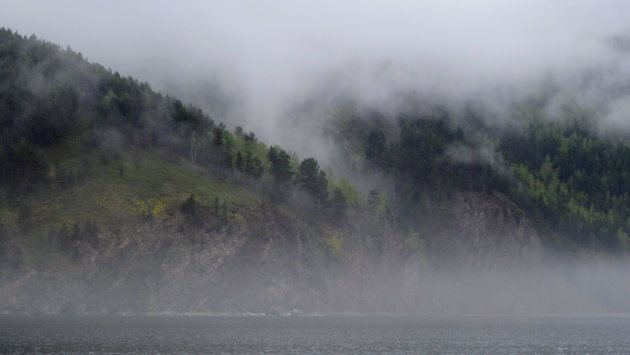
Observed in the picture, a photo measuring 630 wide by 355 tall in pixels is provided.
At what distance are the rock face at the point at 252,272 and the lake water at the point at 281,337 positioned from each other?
23.6 feet

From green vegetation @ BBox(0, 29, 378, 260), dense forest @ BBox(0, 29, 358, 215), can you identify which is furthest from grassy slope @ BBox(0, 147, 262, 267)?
dense forest @ BBox(0, 29, 358, 215)

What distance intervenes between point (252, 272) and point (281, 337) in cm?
4879

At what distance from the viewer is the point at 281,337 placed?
9719 centimetres

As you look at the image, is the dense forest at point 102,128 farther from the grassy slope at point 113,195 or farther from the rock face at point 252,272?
the rock face at point 252,272

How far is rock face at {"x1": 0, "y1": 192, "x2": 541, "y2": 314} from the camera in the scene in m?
132

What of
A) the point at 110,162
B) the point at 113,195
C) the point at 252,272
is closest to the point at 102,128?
the point at 110,162

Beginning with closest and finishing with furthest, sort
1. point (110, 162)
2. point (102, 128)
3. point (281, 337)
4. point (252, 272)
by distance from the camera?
1. point (281, 337)
2. point (252, 272)
3. point (110, 162)
4. point (102, 128)

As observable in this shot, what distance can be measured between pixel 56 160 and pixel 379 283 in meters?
69.6

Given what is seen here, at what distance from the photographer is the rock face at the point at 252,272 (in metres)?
132

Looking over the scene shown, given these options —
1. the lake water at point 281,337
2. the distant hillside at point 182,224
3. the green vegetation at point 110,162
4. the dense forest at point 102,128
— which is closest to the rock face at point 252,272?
the distant hillside at point 182,224

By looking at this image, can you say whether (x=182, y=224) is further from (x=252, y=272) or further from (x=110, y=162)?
(x=110, y=162)

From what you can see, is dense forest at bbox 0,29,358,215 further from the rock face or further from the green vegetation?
the rock face

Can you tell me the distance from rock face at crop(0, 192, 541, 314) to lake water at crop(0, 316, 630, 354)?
23.6ft

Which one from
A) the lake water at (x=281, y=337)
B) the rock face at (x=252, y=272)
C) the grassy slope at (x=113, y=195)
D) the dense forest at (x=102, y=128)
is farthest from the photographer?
the dense forest at (x=102, y=128)
